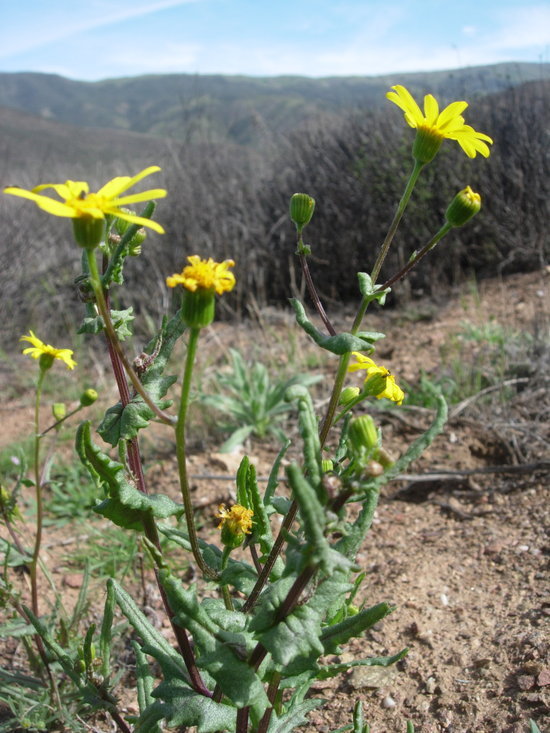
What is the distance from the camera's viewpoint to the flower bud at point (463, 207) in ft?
4.06

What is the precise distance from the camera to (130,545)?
243 centimetres

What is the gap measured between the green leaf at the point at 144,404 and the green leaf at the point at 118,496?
2.9 inches

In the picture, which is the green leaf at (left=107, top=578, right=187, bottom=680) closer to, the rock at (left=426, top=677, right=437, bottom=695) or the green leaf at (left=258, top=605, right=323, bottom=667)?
the green leaf at (left=258, top=605, right=323, bottom=667)

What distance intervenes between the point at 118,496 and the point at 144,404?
0.18 m

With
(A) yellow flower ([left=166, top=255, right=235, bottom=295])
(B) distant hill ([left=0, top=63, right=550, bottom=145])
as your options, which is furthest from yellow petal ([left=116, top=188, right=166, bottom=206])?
(B) distant hill ([left=0, top=63, right=550, bottom=145])

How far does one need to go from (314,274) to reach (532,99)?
3107 millimetres

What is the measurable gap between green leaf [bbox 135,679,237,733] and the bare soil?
39cm

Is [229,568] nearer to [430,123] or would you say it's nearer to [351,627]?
[351,627]

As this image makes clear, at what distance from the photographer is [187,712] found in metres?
1.17

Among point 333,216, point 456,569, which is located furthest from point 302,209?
point 333,216

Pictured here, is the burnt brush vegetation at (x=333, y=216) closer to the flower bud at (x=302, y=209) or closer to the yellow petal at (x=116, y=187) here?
the flower bud at (x=302, y=209)

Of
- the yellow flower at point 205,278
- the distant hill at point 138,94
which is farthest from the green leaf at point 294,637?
the distant hill at point 138,94

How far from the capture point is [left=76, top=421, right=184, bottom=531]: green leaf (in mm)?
1087

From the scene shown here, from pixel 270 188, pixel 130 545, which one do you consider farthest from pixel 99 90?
pixel 130 545
